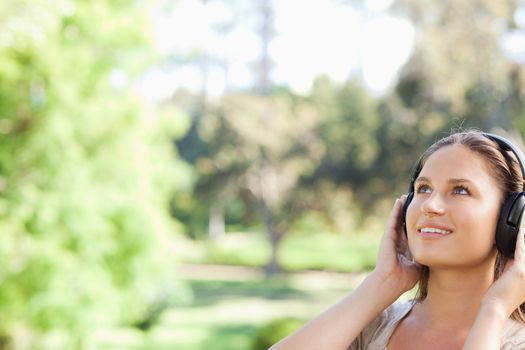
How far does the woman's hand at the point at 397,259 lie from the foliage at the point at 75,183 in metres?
6.64

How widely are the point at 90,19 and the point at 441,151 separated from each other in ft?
24.7

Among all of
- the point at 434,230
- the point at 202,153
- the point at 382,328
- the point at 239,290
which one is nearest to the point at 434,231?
the point at 434,230

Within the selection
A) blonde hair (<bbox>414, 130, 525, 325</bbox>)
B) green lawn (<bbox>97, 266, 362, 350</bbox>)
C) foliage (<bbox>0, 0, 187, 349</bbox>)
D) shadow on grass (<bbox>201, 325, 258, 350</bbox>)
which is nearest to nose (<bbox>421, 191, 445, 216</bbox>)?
blonde hair (<bbox>414, 130, 525, 325</bbox>)

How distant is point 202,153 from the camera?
28484mm

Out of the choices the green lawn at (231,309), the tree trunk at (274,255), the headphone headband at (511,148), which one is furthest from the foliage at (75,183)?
the tree trunk at (274,255)

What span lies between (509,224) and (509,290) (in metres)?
0.10

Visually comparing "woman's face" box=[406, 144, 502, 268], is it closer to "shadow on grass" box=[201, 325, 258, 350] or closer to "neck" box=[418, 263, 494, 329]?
"neck" box=[418, 263, 494, 329]

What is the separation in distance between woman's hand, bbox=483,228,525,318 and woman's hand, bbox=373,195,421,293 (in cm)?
16

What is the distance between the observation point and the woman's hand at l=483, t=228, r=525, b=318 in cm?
98

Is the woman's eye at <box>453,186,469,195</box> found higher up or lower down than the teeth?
higher up

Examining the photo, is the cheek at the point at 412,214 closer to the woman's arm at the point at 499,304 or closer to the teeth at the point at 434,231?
the teeth at the point at 434,231

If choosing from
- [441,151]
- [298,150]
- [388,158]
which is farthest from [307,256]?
[441,151]

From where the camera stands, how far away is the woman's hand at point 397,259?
3.66 feet

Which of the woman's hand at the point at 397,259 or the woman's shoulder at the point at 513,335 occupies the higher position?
the woman's hand at the point at 397,259
